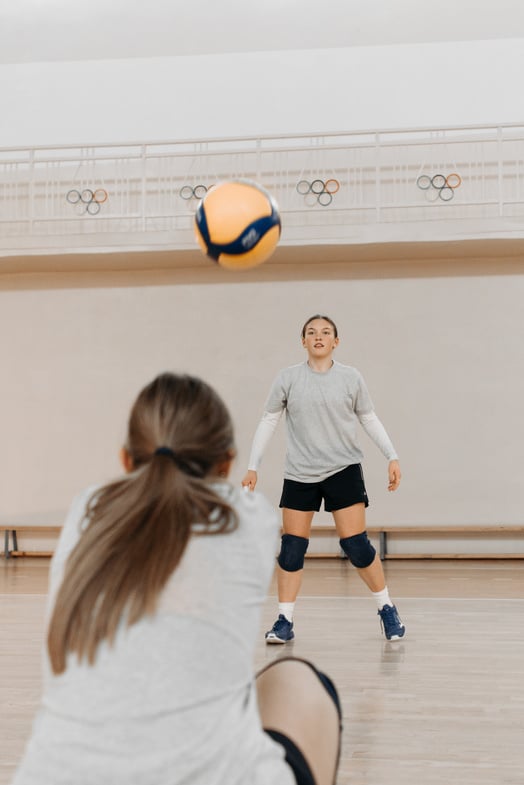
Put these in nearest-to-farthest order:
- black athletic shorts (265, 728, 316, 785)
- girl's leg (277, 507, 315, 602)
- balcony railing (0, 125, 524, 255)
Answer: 1. black athletic shorts (265, 728, 316, 785)
2. girl's leg (277, 507, 315, 602)
3. balcony railing (0, 125, 524, 255)

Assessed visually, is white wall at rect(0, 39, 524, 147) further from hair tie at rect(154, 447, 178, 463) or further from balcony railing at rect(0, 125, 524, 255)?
hair tie at rect(154, 447, 178, 463)

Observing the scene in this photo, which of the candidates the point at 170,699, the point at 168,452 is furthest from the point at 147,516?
the point at 170,699

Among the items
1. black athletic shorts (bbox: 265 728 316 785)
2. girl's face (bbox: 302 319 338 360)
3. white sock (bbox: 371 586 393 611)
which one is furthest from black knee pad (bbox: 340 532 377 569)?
black athletic shorts (bbox: 265 728 316 785)

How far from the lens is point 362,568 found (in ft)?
16.1

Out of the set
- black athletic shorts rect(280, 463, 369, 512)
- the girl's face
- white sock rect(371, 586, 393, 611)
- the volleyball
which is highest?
the volleyball

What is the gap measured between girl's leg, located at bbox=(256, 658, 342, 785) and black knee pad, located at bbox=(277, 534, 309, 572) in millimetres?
2993

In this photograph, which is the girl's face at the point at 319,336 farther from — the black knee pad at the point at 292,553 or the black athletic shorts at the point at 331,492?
the black knee pad at the point at 292,553

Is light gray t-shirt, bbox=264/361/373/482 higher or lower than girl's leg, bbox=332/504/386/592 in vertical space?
higher

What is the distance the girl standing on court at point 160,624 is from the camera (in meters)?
1.33

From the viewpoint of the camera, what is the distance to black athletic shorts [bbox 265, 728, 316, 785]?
1.55 metres

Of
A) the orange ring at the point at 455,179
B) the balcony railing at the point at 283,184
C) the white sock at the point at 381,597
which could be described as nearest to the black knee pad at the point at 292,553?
the white sock at the point at 381,597

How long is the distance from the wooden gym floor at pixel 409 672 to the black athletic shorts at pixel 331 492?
0.77 m

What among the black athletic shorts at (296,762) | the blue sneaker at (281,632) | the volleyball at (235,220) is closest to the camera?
the black athletic shorts at (296,762)

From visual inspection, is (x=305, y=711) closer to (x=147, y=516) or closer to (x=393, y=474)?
(x=147, y=516)
